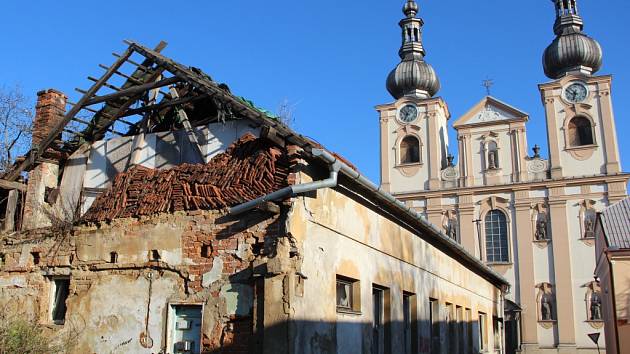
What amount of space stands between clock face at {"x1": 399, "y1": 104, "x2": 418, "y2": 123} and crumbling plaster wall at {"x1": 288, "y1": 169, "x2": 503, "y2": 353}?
2652 cm

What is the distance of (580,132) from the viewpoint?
36.5m

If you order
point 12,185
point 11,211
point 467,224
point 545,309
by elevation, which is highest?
point 467,224

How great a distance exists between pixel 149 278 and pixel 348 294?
314 centimetres

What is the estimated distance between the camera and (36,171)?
11.7 meters

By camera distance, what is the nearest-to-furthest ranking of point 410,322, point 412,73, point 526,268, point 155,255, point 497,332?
1. point 155,255
2. point 410,322
3. point 497,332
4. point 526,268
5. point 412,73

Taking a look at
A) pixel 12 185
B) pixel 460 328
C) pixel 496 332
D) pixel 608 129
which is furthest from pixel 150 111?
pixel 608 129

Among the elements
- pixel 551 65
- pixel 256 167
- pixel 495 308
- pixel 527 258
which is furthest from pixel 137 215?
pixel 551 65

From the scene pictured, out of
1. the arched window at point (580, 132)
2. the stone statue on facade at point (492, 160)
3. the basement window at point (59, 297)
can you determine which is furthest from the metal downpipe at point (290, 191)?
the arched window at point (580, 132)

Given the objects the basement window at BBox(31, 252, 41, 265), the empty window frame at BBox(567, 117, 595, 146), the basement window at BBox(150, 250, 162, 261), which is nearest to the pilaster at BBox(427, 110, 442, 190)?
the empty window frame at BBox(567, 117, 595, 146)

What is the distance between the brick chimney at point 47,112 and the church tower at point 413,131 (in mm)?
28242

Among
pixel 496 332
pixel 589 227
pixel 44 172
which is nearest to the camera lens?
pixel 44 172

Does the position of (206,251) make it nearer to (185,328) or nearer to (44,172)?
(185,328)

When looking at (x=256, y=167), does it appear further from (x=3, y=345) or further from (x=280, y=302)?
(x=3, y=345)

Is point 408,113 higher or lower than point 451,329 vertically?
higher
